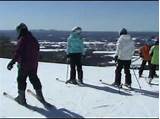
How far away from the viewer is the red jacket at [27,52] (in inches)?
313

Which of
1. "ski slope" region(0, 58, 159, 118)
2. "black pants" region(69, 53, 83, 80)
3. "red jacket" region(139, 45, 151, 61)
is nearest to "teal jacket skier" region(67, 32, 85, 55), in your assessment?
"black pants" region(69, 53, 83, 80)

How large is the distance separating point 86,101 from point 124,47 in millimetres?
2191

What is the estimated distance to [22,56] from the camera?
800 cm

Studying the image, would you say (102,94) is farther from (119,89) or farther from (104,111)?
(104,111)

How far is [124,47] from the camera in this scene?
1019 centimetres

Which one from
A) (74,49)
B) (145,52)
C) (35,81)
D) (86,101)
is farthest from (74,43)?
(145,52)

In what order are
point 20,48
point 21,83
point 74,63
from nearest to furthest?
point 20,48 < point 21,83 < point 74,63

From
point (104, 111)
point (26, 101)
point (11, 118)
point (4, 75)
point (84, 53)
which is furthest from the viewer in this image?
point (4, 75)

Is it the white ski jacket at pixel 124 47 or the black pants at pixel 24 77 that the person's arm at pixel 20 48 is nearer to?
the black pants at pixel 24 77

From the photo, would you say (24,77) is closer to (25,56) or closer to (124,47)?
(25,56)

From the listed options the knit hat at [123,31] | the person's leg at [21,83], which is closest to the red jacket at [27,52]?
the person's leg at [21,83]

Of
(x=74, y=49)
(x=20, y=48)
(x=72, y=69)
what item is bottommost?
(x=72, y=69)

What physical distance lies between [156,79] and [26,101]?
211 inches

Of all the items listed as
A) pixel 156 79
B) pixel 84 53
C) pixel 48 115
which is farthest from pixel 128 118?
pixel 156 79
